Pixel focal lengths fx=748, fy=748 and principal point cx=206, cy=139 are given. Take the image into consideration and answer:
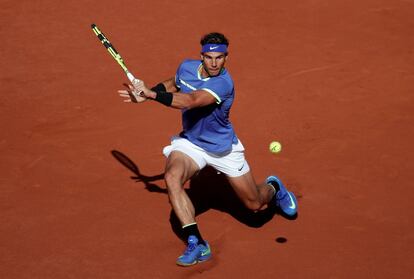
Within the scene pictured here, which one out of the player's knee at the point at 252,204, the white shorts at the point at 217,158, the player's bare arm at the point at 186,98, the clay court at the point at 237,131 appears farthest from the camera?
the player's knee at the point at 252,204

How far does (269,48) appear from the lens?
12.7 metres

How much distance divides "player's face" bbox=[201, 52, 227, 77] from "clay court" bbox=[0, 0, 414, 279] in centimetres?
174

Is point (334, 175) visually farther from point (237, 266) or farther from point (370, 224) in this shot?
point (237, 266)

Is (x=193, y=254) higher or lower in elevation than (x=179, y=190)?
lower

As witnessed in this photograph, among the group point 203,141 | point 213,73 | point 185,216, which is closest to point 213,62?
point 213,73

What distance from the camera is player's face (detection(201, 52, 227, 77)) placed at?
7848 millimetres

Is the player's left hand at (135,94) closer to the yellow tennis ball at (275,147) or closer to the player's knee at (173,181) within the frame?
the player's knee at (173,181)

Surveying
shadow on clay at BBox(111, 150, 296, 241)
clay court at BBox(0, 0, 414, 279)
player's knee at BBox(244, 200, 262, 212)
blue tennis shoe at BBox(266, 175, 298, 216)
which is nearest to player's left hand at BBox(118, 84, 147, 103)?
shadow on clay at BBox(111, 150, 296, 241)

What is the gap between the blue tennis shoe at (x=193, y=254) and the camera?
748cm

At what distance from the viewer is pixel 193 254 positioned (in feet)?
24.6

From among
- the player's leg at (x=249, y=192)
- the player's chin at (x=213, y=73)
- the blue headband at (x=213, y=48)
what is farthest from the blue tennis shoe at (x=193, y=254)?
the blue headband at (x=213, y=48)

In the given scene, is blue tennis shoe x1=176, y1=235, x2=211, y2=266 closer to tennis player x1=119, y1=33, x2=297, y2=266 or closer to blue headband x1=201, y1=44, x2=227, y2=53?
tennis player x1=119, y1=33, x2=297, y2=266

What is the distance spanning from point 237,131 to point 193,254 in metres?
3.26

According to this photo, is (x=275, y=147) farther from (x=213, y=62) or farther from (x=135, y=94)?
(x=135, y=94)
